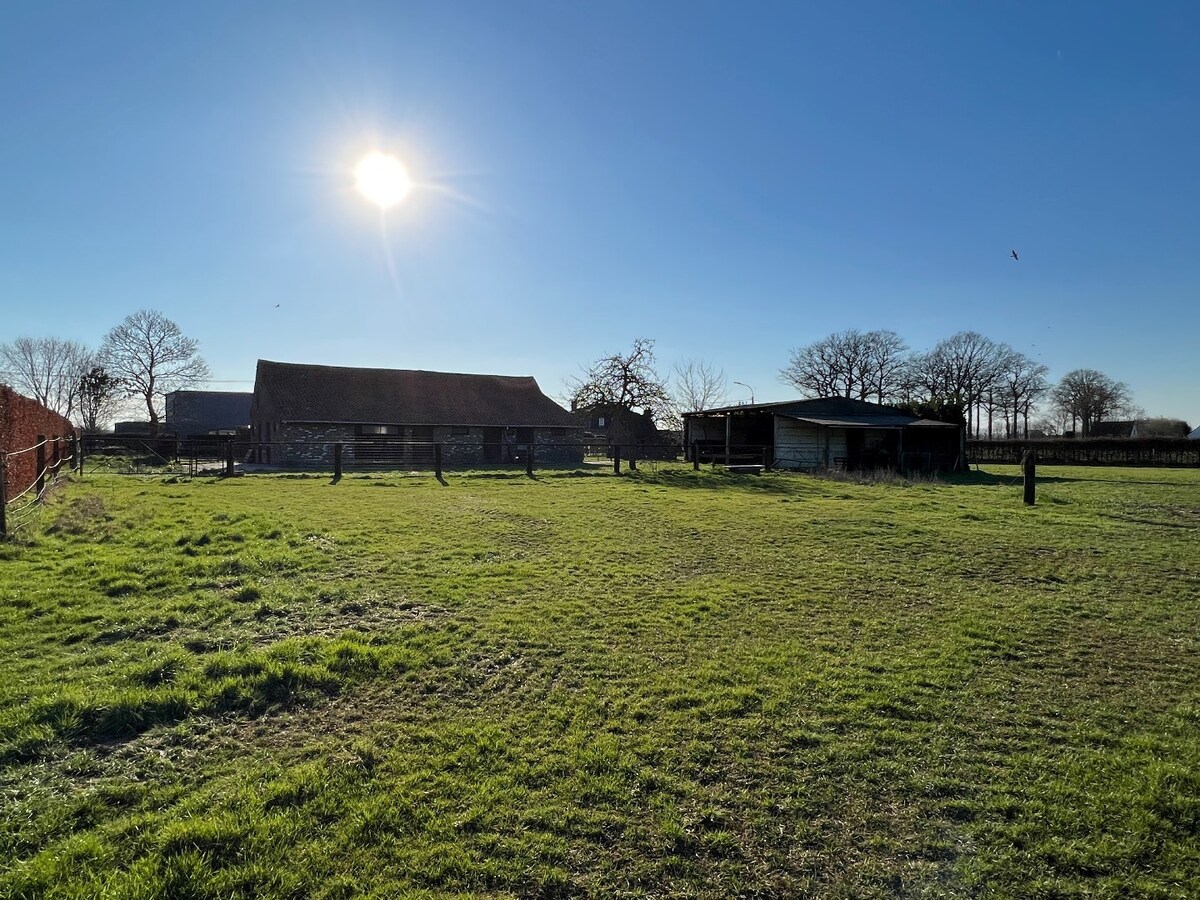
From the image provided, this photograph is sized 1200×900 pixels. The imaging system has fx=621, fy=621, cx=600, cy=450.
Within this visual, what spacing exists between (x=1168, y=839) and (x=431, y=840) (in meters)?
3.17

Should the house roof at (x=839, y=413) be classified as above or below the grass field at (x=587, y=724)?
above

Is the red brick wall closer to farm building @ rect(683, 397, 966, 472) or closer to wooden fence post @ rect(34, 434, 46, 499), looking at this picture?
wooden fence post @ rect(34, 434, 46, 499)

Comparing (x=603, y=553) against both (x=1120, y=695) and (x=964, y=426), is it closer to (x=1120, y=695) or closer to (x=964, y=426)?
(x=1120, y=695)

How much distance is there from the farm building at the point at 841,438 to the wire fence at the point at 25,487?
20143 millimetres

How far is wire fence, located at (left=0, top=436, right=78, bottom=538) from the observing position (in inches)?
310

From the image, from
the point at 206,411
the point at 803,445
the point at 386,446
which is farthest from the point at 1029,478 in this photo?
the point at 206,411

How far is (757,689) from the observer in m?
4.10

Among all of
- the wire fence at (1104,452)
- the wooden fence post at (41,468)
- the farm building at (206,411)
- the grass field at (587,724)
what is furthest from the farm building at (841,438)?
the farm building at (206,411)

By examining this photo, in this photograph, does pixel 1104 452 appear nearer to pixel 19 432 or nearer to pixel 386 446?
pixel 386 446

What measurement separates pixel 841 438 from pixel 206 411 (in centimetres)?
5480

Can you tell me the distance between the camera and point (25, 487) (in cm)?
1148

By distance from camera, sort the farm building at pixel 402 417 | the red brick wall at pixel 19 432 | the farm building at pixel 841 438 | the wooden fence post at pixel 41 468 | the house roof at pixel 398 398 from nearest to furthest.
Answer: the red brick wall at pixel 19 432 < the wooden fence post at pixel 41 468 < the farm building at pixel 841 438 < the farm building at pixel 402 417 < the house roof at pixel 398 398

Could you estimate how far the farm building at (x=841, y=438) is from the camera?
26562 millimetres

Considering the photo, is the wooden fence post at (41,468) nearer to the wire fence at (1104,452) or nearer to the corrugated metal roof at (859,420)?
the corrugated metal roof at (859,420)
